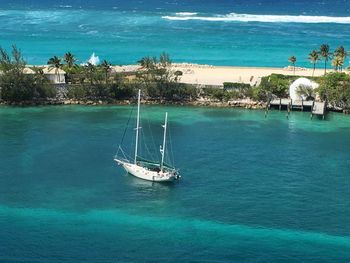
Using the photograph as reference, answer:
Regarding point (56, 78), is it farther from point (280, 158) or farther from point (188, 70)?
point (280, 158)

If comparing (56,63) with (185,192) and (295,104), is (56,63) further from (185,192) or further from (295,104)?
(185,192)

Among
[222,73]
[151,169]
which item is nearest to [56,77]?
[222,73]

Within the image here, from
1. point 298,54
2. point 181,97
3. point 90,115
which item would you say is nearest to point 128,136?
point 90,115

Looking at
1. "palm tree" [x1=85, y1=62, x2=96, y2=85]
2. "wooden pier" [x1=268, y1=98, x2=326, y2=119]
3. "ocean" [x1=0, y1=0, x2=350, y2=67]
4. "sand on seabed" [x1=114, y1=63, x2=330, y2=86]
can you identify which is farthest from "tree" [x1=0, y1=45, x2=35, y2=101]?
"wooden pier" [x1=268, y1=98, x2=326, y2=119]

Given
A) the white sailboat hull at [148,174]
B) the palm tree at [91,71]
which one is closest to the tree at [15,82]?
the palm tree at [91,71]

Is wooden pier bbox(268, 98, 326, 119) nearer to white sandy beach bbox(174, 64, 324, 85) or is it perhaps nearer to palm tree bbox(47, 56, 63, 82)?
white sandy beach bbox(174, 64, 324, 85)

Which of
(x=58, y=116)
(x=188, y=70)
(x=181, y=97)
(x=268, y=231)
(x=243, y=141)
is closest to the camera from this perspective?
(x=268, y=231)

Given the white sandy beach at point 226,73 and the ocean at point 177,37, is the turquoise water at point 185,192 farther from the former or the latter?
the ocean at point 177,37
